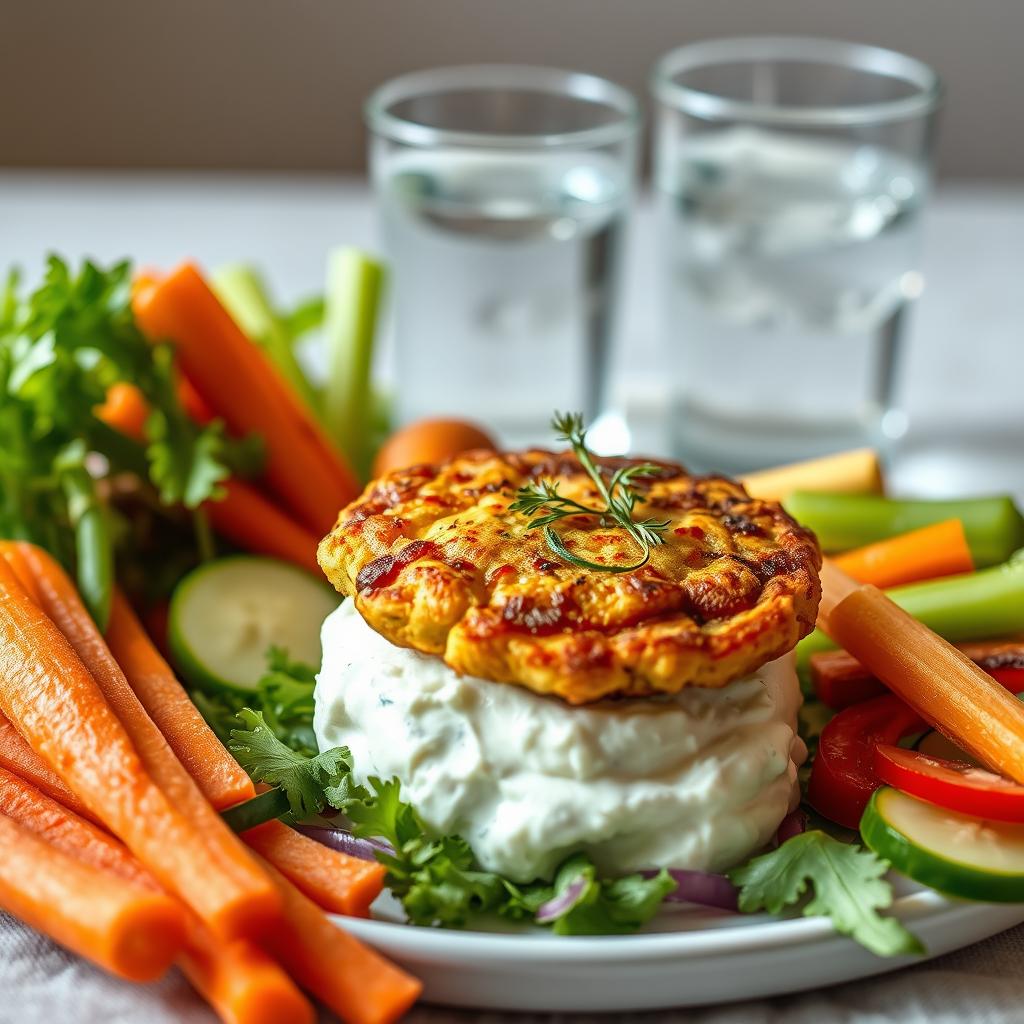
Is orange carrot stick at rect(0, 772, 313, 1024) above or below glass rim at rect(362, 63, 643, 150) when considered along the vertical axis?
below

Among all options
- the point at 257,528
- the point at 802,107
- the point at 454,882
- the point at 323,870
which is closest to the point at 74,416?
the point at 257,528

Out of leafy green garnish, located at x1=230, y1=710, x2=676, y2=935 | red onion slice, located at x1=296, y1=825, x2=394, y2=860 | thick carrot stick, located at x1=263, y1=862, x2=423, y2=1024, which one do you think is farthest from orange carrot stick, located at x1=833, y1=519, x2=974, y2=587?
thick carrot stick, located at x1=263, y1=862, x2=423, y2=1024

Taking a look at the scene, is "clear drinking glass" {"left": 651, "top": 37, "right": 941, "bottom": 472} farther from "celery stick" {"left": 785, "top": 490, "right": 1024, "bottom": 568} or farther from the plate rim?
the plate rim

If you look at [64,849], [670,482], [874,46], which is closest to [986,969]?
[670,482]

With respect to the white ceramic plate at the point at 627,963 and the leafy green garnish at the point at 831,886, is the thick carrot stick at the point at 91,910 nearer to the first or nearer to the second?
the white ceramic plate at the point at 627,963

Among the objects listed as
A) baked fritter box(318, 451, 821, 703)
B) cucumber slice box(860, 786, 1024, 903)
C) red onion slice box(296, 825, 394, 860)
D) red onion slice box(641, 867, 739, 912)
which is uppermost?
baked fritter box(318, 451, 821, 703)

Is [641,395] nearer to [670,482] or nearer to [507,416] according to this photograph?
[507,416]

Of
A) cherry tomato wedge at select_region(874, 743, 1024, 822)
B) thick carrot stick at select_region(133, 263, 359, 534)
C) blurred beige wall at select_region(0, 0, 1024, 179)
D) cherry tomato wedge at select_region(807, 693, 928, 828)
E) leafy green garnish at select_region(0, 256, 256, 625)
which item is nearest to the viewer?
cherry tomato wedge at select_region(874, 743, 1024, 822)
